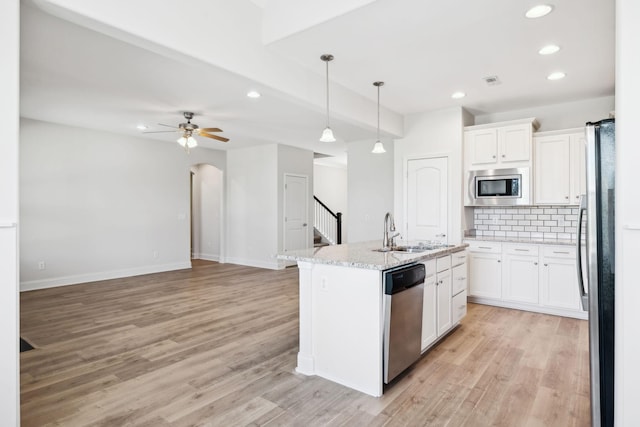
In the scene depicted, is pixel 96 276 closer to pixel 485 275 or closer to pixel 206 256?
pixel 206 256

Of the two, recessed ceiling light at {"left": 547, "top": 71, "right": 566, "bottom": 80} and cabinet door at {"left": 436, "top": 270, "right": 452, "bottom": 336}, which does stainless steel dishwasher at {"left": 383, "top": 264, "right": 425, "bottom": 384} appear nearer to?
cabinet door at {"left": 436, "top": 270, "right": 452, "bottom": 336}

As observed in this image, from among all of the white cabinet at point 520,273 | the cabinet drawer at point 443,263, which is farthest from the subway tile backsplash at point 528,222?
the cabinet drawer at point 443,263

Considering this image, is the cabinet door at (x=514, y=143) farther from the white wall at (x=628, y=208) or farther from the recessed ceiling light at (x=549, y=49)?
the white wall at (x=628, y=208)

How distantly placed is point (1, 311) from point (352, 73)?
3476 millimetres

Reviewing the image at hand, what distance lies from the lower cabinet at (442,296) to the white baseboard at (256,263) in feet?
14.8

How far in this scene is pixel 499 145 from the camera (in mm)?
4887

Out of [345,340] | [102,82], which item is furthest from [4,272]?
[102,82]

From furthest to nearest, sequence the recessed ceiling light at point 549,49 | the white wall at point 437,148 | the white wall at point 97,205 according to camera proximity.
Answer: the white wall at point 97,205 → the white wall at point 437,148 → the recessed ceiling light at point 549,49

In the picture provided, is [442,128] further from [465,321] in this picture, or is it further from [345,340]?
[345,340]

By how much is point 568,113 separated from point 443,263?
3173 mm

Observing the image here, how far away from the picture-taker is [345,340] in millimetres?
2717

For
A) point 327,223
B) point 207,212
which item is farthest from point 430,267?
point 327,223

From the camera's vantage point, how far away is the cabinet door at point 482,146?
494 centimetres

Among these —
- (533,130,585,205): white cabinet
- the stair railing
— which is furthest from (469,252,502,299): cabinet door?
the stair railing
